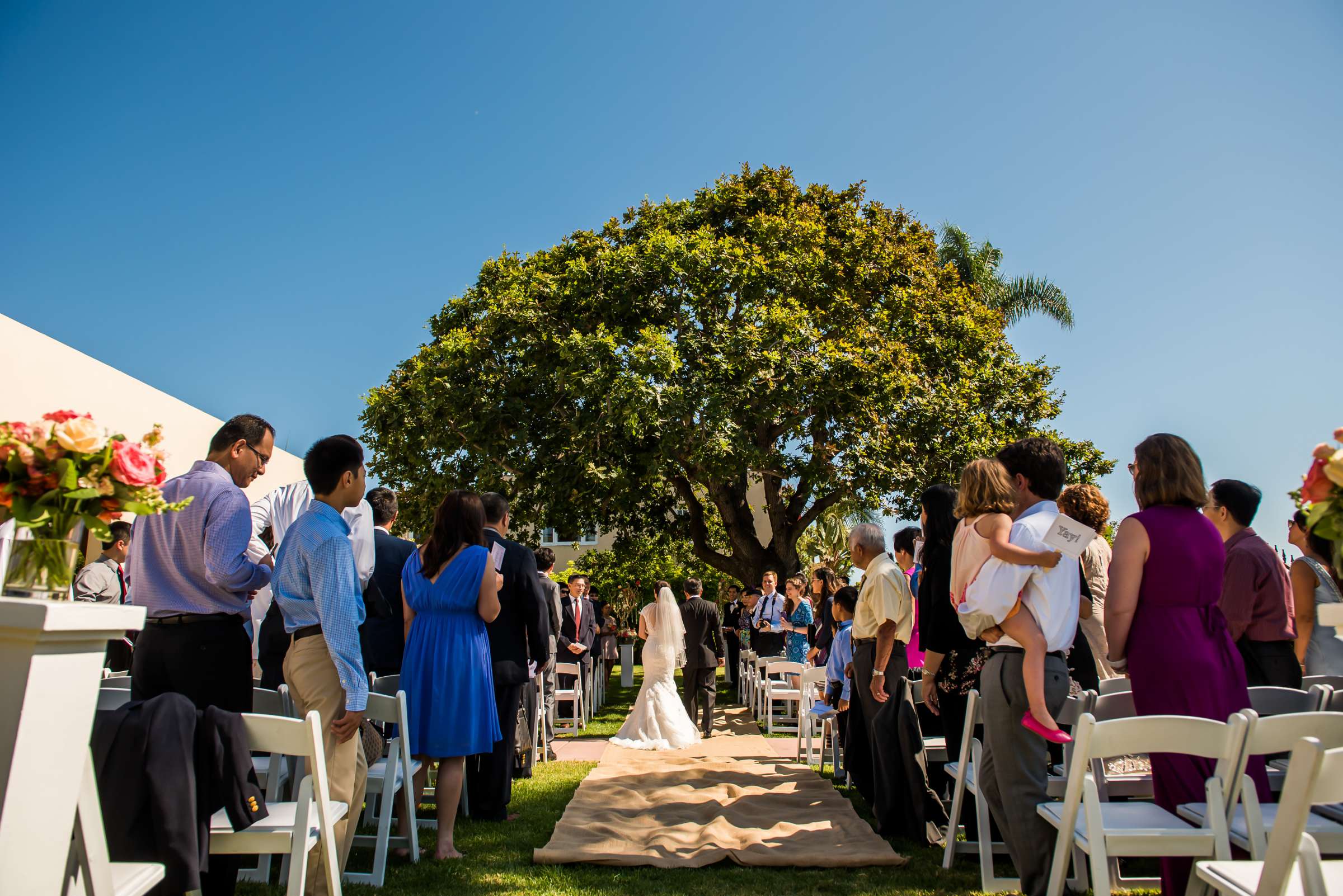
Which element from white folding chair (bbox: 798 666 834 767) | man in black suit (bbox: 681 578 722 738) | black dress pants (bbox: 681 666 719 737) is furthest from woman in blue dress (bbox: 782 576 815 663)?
white folding chair (bbox: 798 666 834 767)

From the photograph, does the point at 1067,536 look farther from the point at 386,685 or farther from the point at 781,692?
the point at 781,692

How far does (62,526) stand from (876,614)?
4.82 m

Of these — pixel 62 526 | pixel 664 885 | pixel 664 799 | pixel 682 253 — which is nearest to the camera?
pixel 62 526

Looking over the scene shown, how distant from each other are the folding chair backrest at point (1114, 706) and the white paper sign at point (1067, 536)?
29.5 inches

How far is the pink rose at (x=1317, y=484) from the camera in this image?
2.49 m

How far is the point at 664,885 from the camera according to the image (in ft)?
15.8

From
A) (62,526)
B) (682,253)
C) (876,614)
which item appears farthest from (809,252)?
(62,526)

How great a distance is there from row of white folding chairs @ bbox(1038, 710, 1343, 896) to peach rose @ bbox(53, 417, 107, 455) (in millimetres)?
3091

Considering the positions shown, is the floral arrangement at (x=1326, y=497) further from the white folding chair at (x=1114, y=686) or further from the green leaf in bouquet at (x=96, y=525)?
the green leaf in bouquet at (x=96, y=525)

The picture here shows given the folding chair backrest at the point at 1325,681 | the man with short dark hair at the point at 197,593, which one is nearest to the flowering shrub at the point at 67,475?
the man with short dark hair at the point at 197,593

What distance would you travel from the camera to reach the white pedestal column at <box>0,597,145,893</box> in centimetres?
188

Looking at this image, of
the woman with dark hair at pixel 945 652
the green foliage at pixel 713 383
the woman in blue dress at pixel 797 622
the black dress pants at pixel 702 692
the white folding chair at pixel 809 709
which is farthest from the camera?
the green foliage at pixel 713 383

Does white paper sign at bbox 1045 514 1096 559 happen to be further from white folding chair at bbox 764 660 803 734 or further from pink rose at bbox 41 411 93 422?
white folding chair at bbox 764 660 803 734

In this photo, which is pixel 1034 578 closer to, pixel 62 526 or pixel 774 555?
pixel 62 526
